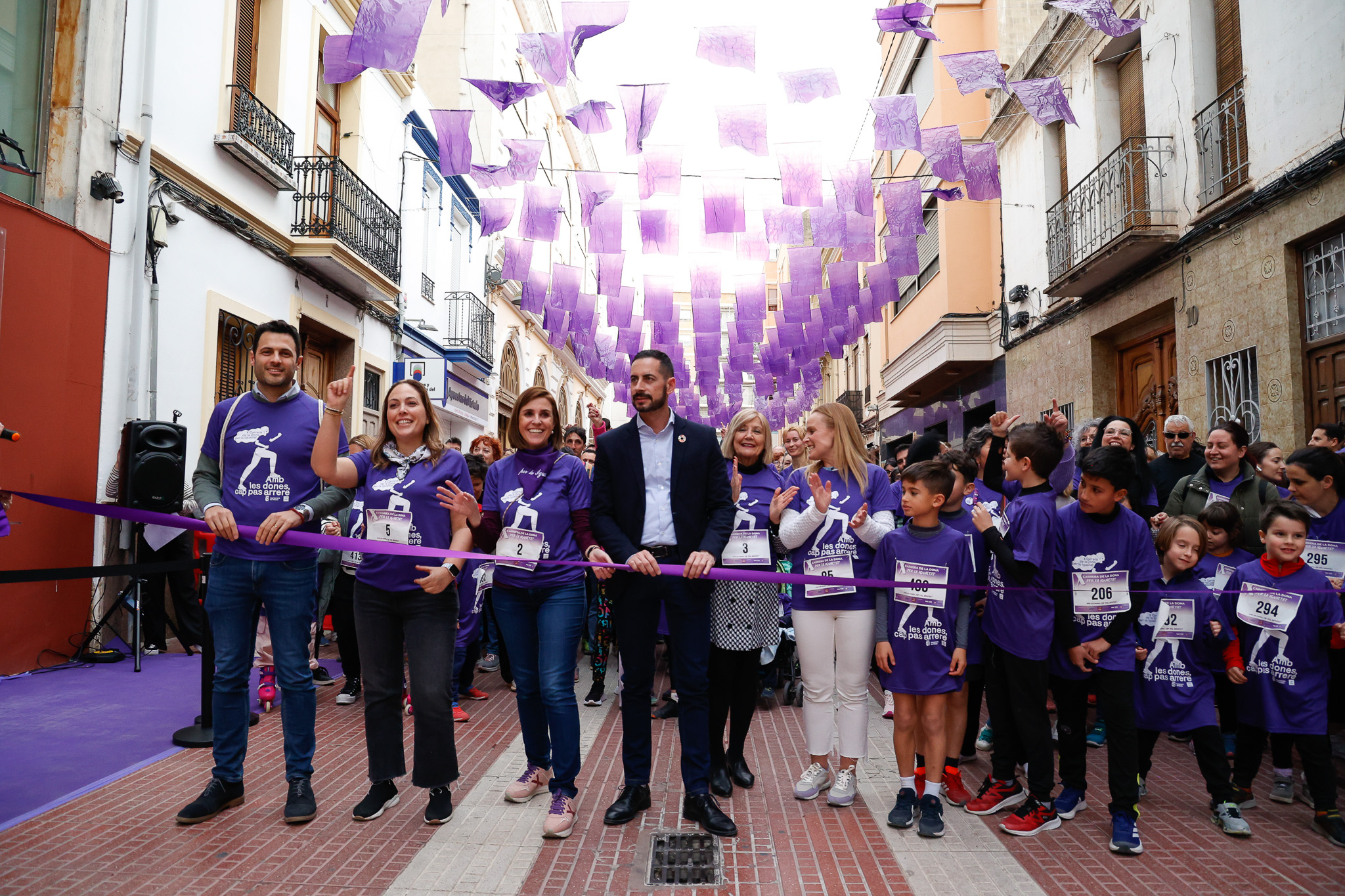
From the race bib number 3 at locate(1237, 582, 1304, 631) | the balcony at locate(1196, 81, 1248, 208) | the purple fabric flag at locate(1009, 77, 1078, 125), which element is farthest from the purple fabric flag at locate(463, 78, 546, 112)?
the race bib number 3 at locate(1237, 582, 1304, 631)

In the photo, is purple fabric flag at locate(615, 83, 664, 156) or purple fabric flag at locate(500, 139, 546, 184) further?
purple fabric flag at locate(500, 139, 546, 184)

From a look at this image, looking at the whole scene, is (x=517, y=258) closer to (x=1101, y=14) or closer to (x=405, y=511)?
(x=1101, y=14)

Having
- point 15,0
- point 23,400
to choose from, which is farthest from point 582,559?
point 15,0

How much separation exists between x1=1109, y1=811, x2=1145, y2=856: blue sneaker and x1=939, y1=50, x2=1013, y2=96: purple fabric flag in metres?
6.61

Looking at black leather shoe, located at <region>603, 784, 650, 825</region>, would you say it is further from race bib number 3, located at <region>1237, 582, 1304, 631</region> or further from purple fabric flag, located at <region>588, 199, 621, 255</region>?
purple fabric flag, located at <region>588, 199, 621, 255</region>

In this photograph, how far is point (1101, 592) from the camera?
3.99 meters

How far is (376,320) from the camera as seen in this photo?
14734 mm

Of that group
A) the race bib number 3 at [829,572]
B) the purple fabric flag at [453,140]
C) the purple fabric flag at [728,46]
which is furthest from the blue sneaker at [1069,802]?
the purple fabric flag at [453,140]

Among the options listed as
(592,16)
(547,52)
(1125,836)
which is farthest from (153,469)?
(1125,836)

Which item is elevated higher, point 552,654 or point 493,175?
point 493,175

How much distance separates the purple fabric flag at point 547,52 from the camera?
7.80 metres

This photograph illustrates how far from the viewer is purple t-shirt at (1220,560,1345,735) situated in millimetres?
4137

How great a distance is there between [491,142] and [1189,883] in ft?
68.0

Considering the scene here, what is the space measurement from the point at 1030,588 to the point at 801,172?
7.40 meters
